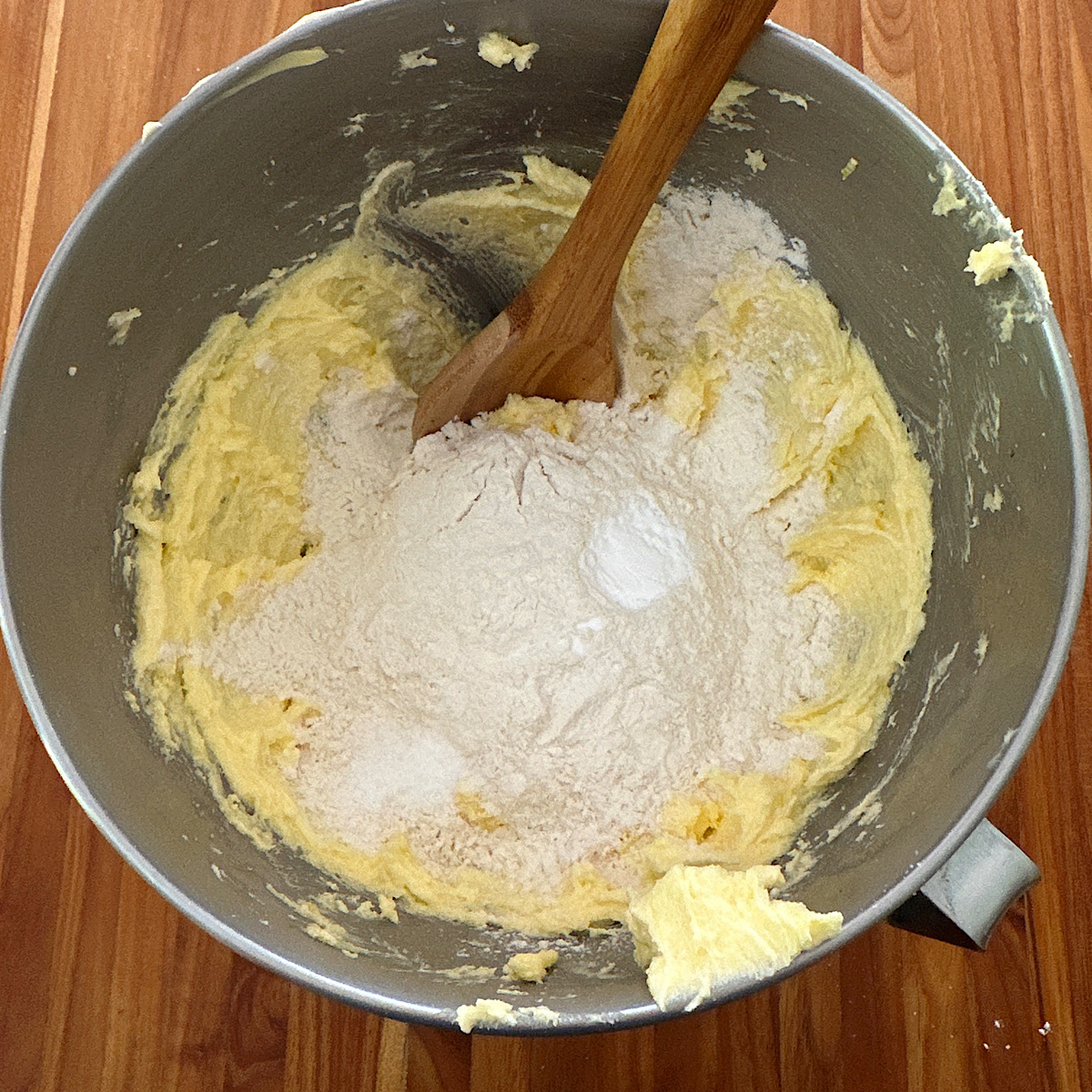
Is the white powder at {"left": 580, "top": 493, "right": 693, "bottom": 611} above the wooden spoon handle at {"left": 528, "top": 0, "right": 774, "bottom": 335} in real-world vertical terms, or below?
below

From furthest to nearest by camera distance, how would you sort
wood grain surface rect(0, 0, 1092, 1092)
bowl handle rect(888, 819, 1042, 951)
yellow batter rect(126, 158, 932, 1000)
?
wood grain surface rect(0, 0, 1092, 1092), yellow batter rect(126, 158, 932, 1000), bowl handle rect(888, 819, 1042, 951)

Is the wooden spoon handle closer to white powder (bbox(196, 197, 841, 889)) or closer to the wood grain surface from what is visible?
white powder (bbox(196, 197, 841, 889))

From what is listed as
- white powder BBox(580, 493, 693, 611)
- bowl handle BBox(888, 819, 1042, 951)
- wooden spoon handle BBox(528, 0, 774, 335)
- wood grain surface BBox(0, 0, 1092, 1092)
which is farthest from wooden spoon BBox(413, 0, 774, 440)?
bowl handle BBox(888, 819, 1042, 951)

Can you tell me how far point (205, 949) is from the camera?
1145 mm

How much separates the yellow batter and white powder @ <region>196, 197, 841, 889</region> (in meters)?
0.02

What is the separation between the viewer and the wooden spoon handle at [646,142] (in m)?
0.86

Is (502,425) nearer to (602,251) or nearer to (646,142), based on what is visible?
(602,251)

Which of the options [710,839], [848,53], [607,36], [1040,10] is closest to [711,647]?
[710,839]

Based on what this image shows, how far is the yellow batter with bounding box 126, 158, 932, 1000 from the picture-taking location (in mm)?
1015

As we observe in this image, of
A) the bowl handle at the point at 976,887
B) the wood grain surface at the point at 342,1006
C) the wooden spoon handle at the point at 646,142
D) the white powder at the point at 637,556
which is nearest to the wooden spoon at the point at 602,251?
the wooden spoon handle at the point at 646,142

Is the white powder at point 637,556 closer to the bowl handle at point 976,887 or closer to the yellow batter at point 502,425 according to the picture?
the yellow batter at point 502,425

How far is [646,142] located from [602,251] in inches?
4.2

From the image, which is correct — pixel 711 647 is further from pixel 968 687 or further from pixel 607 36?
pixel 607 36

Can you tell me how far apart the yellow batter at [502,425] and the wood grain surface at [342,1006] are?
0.25 metres
